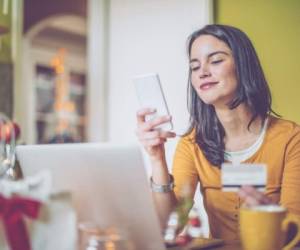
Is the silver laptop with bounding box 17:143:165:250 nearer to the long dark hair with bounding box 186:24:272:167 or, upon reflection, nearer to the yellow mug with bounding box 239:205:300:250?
the yellow mug with bounding box 239:205:300:250

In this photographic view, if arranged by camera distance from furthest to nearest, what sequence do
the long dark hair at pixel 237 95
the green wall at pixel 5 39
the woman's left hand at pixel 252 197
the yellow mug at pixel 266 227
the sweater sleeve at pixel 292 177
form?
the green wall at pixel 5 39 < the long dark hair at pixel 237 95 < the sweater sleeve at pixel 292 177 < the woman's left hand at pixel 252 197 < the yellow mug at pixel 266 227

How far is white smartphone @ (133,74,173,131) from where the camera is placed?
1.47 metres

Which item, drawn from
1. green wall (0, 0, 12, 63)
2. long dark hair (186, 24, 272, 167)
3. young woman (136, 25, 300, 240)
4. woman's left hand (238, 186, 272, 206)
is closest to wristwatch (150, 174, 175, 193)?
young woman (136, 25, 300, 240)

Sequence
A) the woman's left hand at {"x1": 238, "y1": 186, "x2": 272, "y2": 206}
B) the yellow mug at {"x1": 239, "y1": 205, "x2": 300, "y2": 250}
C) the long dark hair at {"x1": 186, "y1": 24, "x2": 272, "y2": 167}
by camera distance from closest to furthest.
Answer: the yellow mug at {"x1": 239, "y1": 205, "x2": 300, "y2": 250}
the woman's left hand at {"x1": 238, "y1": 186, "x2": 272, "y2": 206}
the long dark hair at {"x1": 186, "y1": 24, "x2": 272, "y2": 167}

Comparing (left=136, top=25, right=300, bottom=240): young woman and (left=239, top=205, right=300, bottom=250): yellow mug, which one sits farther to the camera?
(left=136, top=25, right=300, bottom=240): young woman

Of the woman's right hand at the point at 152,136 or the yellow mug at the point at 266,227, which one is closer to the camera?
the yellow mug at the point at 266,227

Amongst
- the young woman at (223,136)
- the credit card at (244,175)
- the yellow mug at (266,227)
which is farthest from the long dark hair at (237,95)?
the yellow mug at (266,227)

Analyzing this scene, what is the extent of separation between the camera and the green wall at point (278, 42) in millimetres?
1500

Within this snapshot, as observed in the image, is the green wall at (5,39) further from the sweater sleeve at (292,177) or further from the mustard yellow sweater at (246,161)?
the sweater sleeve at (292,177)

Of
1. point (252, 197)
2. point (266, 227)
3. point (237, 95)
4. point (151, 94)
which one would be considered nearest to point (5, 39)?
point (151, 94)

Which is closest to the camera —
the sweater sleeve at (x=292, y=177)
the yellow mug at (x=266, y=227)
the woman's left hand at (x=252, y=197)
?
the yellow mug at (x=266, y=227)

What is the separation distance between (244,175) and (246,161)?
0.25 meters

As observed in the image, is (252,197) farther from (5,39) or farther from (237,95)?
(5,39)

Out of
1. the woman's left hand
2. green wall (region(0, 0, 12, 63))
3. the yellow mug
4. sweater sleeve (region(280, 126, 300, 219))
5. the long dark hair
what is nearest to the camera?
the yellow mug
